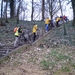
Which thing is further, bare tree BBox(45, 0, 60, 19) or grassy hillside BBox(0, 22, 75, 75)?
bare tree BBox(45, 0, 60, 19)

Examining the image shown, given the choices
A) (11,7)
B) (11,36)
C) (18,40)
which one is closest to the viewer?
(18,40)

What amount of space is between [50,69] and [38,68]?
0.77 m

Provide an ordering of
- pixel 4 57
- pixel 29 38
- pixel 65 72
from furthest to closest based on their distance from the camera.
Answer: pixel 29 38, pixel 4 57, pixel 65 72

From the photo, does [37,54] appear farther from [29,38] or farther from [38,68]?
[29,38]

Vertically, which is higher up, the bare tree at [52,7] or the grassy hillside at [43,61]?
the bare tree at [52,7]

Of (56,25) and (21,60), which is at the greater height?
(56,25)

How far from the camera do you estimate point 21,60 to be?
1358 centimetres

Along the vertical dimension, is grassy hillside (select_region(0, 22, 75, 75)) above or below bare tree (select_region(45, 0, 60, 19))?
below

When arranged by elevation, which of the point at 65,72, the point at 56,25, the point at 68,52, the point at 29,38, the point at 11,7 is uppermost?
the point at 11,7

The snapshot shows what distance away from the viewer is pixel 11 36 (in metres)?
24.0

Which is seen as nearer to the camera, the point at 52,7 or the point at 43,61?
the point at 43,61

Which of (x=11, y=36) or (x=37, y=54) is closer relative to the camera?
(x=37, y=54)

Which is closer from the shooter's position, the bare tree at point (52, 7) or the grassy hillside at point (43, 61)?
the grassy hillside at point (43, 61)

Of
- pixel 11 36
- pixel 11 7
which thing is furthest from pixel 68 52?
pixel 11 7
